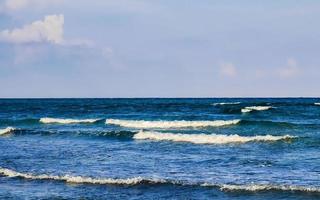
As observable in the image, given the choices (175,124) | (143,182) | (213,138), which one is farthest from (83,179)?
(175,124)

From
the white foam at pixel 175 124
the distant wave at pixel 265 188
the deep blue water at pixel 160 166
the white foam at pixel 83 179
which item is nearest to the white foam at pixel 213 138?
the deep blue water at pixel 160 166

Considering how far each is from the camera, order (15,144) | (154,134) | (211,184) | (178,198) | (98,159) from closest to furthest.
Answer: (178,198) < (211,184) < (98,159) < (15,144) < (154,134)

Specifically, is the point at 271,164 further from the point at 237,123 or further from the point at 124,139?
the point at 237,123

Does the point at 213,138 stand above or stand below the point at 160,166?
above

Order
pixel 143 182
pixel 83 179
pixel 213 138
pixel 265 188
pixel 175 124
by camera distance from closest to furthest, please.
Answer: pixel 265 188 < pixel 143 182 < pixel 83 179 < pixel 213 138 < pixel 175 124

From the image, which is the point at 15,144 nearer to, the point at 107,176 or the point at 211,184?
the point at 107,176

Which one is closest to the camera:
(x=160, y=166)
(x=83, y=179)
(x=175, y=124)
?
(x=83, y=179)

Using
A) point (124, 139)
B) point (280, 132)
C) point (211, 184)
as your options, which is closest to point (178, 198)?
point (211, 184)

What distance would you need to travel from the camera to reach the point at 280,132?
31.2 metres

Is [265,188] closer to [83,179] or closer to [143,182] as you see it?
[143,182]

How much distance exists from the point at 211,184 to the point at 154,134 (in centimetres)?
1528

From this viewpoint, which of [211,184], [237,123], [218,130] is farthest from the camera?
[237,123]

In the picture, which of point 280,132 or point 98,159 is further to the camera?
point 280,132

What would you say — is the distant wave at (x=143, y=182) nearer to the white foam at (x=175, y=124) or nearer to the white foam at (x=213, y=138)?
the white foam at (x=213, y=138)
